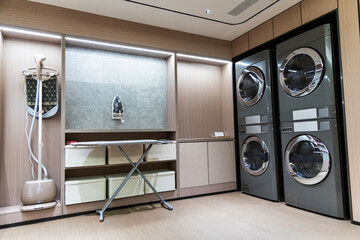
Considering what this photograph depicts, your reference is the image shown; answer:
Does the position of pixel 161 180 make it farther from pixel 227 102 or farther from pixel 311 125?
pixel 311 125

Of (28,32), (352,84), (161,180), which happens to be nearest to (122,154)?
(161,180)

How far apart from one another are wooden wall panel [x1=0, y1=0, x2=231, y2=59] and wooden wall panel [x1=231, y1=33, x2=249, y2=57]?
17 cm

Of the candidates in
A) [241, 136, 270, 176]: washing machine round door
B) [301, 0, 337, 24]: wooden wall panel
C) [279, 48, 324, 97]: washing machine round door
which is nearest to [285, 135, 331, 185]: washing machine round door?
[241, 136, 270, 176]: washing machine round door

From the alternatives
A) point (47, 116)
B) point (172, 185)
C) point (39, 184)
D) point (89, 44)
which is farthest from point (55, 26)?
point (172, 185)

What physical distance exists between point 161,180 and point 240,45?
2.40 meters

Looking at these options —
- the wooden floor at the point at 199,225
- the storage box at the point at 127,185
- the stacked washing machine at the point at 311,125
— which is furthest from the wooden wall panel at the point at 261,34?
the storage box at the point at 127,185

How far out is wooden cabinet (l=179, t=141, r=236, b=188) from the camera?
131 inches

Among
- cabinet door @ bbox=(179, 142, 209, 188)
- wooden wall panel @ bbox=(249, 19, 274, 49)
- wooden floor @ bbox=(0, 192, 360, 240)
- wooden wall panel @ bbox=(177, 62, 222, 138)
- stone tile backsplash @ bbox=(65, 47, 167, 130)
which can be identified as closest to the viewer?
wooden floor @ bbox=(0, 192, 360, 240)

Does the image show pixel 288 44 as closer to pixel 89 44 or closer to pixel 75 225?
pixel 89 44

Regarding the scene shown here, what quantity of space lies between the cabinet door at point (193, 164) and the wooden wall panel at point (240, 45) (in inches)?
61.9

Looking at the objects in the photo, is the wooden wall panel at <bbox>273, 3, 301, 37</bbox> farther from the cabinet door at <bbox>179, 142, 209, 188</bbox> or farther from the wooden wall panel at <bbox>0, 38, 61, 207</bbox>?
the wooden wall panel at <bbox>0, 38, 61, 207</bbox>

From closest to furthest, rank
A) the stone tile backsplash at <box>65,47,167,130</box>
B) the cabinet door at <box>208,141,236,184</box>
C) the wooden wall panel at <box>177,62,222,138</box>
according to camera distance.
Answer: the stone tile backsplash at <box>65,47,167,130</box>, the cabinet door at <box>208,141,236,184</box>, the wooden wall panel at <box>177,62,222,138</box>

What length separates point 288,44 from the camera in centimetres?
283

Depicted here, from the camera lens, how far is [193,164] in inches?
133
